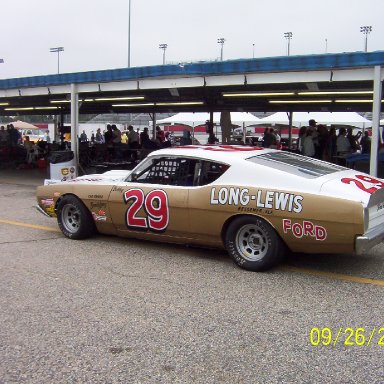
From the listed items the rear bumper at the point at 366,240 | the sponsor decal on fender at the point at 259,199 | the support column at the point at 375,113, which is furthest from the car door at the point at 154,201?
the support column at the point at 375,113

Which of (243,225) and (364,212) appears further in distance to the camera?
(243,225)

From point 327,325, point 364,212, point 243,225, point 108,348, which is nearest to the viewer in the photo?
point 108,348

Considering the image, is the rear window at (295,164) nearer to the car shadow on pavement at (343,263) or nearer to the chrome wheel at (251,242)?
the chrome wheel at (251,242)

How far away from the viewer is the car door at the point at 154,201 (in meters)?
5.79

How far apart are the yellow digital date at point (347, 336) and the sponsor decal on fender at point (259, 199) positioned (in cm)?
144

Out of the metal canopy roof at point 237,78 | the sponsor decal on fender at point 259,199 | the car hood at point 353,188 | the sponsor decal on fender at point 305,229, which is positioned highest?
the metal canopy roof at point 237,78

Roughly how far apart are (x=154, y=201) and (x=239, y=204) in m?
1.20

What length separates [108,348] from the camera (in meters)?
3.53

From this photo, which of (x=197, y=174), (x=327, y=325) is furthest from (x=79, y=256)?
(x=327, y=325)

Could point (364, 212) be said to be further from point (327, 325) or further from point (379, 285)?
point (327, 325)

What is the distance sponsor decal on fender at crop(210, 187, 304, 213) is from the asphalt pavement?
0.78 metres

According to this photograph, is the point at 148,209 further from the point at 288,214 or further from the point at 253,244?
the point at 288,214

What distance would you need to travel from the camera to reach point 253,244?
5.39 meters

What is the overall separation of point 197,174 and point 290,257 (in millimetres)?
1572
